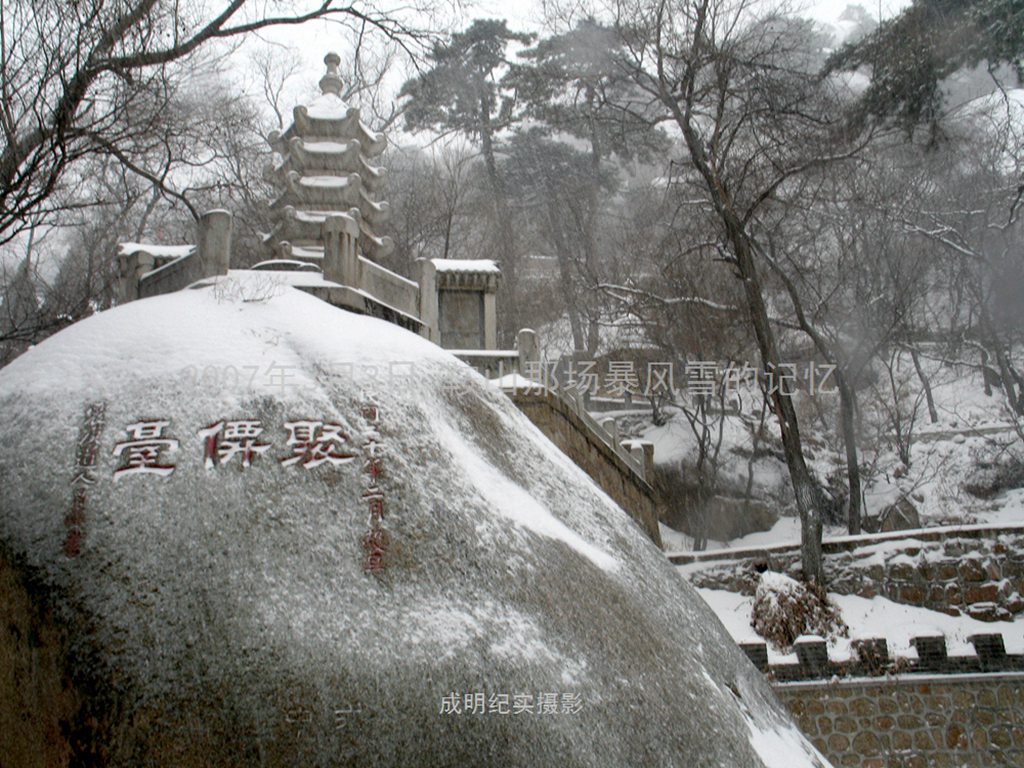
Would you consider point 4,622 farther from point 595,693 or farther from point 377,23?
point 377,23

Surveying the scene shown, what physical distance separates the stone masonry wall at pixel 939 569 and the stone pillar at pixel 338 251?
8.82 metres

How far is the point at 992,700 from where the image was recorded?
10406mm

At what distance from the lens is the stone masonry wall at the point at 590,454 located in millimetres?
12148

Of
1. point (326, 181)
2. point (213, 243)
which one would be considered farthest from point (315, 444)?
point (326, 181)

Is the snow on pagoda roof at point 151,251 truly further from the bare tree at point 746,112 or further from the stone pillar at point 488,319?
the bare tree at point 746,112

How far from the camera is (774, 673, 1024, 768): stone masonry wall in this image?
10297mm

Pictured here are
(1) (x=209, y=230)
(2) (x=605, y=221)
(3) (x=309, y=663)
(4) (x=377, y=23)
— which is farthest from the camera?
(2) (x=605, y=221)

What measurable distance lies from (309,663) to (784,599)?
9784 millimetres

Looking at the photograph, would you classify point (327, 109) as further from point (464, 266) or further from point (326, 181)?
point (464, 266)

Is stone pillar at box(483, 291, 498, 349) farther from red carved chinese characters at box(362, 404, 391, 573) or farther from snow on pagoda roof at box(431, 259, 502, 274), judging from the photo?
red carved chinese characters at box(362, 404, 391, 573)

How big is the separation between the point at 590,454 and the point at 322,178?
18.9 ft

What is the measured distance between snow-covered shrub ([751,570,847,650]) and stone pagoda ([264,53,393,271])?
757 centimetres

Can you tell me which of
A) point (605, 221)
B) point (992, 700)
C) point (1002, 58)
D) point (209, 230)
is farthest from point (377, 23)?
point (605, 221)

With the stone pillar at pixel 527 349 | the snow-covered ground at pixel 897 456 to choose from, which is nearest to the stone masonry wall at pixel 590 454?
the stone pillar at pixel 527 349
